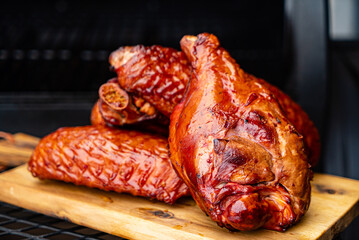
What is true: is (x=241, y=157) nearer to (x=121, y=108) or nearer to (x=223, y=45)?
(x=121, y=108)

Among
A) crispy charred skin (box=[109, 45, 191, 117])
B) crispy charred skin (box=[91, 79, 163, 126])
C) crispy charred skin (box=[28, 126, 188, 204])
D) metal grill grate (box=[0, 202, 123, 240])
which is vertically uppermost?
crispy charred skin (box=[109, 45, 191, 117])

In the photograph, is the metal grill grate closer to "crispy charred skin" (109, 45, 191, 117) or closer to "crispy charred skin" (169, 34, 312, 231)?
"crispy charred skin" (169, 34, 312, 231)

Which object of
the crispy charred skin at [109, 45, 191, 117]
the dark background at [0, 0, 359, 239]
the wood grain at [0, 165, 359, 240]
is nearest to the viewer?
the wood grain at [0, 165, 359, 240]

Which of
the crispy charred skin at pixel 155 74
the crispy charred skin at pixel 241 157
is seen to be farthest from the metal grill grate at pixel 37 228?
the crispy charred skin at pixel 155 74

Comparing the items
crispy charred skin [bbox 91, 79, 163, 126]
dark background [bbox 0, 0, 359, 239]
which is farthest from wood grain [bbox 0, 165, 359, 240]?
dark background [bbox 0, 0, 359, 239]

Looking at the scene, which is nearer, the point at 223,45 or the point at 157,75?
the point at 157,75

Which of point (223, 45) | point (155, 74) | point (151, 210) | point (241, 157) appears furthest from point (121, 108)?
point (223, 45)

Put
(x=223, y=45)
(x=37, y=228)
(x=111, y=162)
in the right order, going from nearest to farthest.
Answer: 1. (x=37, y=228)
2. (x=111, y=162)
3. (x=223, y=45)
